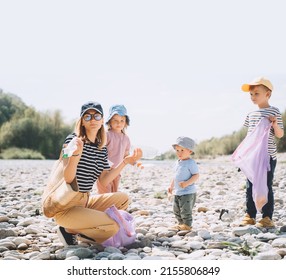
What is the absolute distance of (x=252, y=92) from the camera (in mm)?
5012

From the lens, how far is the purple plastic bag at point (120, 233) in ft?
13.1

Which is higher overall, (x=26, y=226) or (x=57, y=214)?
(x=57, y=214)

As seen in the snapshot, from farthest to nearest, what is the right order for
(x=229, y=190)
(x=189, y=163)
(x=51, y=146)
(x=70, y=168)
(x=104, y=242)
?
(x=51, y=146)
(x=229, y=190)
(x=189, y=163)
(x=104, y=242)
(x=70, y=168)

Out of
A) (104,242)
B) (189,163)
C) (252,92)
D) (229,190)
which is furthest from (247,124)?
(229,190)

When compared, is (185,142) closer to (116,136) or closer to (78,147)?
(116,136)

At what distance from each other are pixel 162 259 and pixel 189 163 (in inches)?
55.3

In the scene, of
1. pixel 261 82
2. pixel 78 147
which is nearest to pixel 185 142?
pixel 261 82

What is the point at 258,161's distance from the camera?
4.95 m

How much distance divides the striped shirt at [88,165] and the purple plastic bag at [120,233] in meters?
0.30

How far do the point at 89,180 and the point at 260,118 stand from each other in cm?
209

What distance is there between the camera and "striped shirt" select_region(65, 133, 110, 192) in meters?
4.02

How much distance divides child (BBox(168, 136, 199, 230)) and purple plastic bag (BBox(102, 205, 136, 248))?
77cm

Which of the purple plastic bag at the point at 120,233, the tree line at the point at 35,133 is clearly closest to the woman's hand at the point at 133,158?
the purple plastic bag at the point at 120,233
